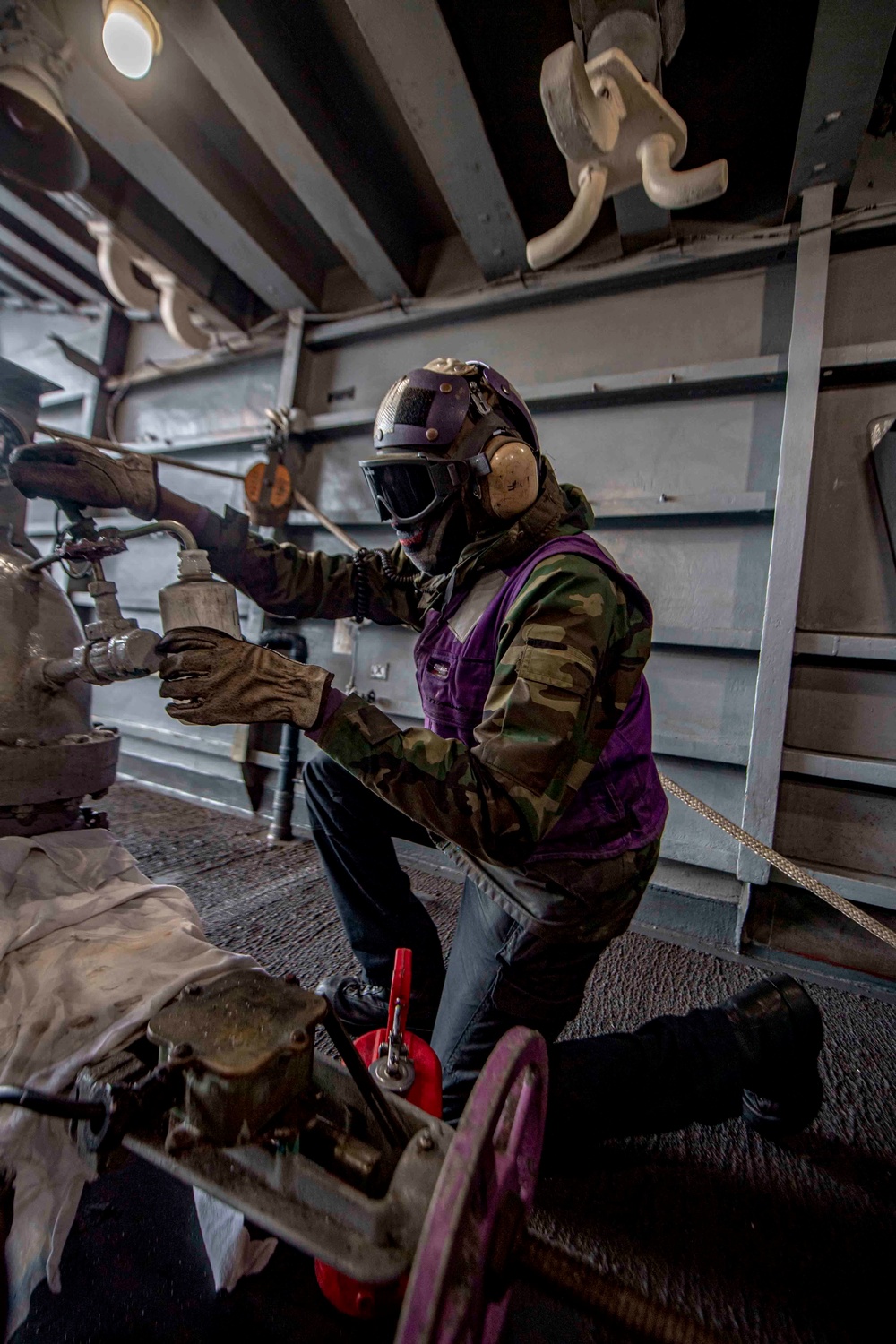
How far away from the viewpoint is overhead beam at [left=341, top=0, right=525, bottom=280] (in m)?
1.81

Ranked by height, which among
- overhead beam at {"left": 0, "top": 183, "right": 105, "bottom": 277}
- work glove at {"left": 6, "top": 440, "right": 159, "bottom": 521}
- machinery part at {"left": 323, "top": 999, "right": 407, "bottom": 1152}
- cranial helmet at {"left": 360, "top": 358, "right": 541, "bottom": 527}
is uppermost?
overhead beam at {"left": 0, "top": 183, "right": 105, "bottom": 277}

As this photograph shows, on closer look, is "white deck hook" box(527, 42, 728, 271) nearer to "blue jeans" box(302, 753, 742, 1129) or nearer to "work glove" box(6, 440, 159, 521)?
"work glove" box(6, 440, 159, 521)

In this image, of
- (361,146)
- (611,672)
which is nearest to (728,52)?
(361,146)

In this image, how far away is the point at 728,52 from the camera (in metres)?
2.00

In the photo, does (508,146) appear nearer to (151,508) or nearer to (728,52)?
(728,52)

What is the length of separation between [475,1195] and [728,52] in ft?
10.5

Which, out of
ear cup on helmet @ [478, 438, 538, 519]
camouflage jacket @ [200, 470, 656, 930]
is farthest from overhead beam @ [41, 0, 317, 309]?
camouflage jacket @ [200, 470, 656, 930]

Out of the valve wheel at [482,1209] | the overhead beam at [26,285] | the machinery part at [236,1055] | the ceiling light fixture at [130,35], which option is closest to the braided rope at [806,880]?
the valve wheel at [482,1209]

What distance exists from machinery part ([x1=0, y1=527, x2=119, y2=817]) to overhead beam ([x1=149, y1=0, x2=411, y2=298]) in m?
2.11

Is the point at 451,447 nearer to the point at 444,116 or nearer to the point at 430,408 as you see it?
the point at 430,408

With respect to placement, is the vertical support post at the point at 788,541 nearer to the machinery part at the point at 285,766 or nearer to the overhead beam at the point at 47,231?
the machinery part at the point at 285,766

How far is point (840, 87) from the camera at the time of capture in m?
1.76

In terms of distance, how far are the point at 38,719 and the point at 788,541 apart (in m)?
2.32

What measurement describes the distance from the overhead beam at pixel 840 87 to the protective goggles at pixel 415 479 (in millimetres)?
1747
